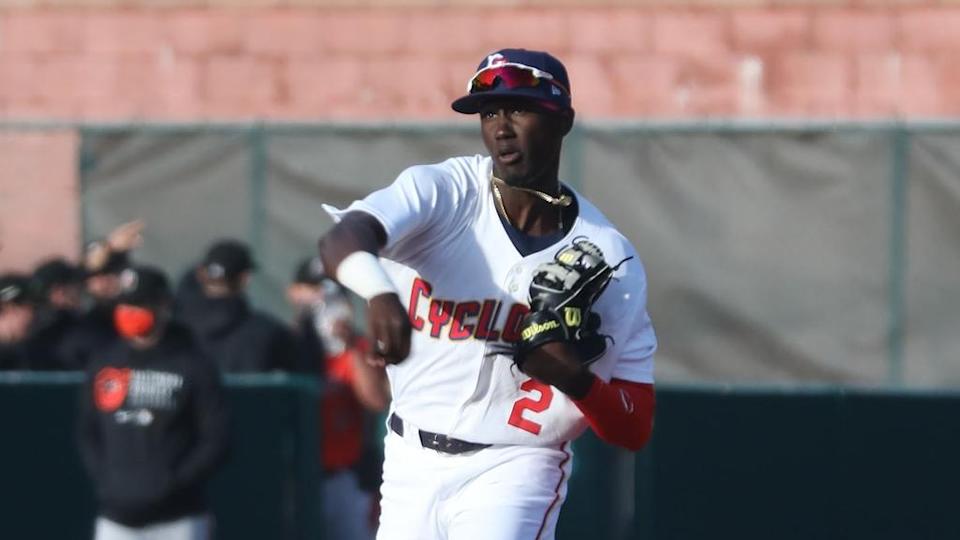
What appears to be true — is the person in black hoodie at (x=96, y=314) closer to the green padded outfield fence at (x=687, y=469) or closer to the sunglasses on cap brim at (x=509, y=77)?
the green padded outfield fence at (x=687, y=469)

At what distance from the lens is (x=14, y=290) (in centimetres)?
1048

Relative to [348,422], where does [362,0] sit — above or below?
above

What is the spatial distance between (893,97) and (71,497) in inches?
249

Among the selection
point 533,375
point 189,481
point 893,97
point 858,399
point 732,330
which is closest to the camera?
point 533,375

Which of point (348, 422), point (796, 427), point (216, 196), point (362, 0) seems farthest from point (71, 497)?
point (362, 0)

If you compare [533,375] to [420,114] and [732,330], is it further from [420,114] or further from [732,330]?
[420,114]

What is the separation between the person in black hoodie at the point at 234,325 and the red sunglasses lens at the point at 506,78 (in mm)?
5330

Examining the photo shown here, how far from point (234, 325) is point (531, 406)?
5166 millimetres

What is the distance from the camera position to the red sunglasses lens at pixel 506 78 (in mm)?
5082

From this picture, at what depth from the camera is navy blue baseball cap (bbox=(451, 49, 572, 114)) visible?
5070mm

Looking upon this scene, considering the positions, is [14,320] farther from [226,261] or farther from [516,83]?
[516,83]

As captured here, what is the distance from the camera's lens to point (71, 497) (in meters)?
10.1

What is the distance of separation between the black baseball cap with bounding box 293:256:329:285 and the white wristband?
622 centimetres

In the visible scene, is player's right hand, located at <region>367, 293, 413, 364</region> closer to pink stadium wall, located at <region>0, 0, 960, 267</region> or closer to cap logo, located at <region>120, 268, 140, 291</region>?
cap logo, located at <region>120, 268, 140, 291</region>
